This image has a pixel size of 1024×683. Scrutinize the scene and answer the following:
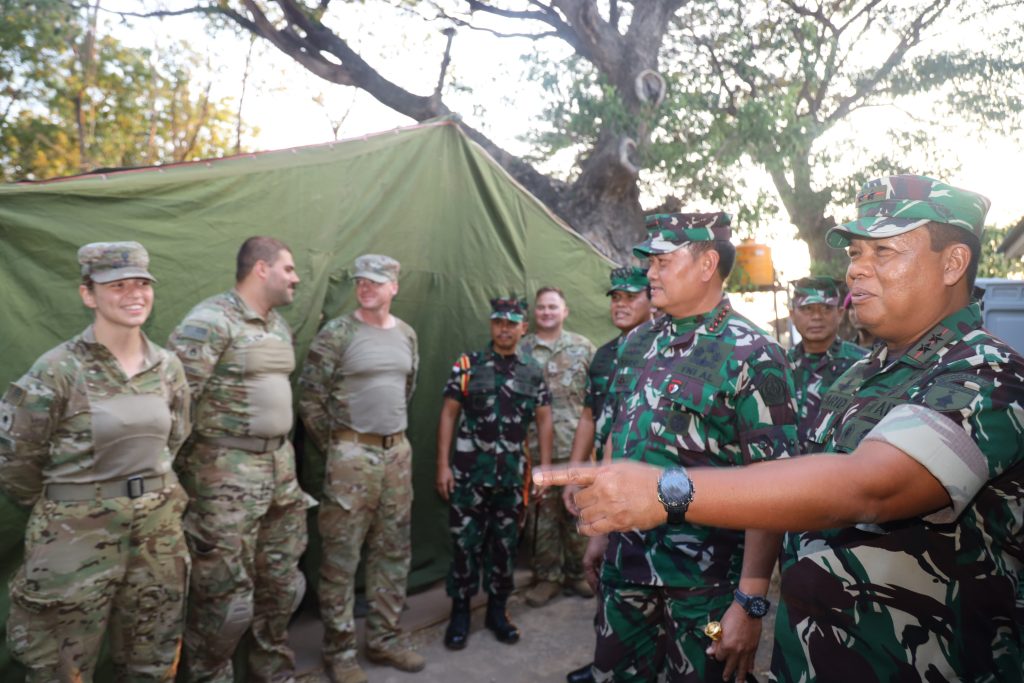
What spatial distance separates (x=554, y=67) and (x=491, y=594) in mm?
7539

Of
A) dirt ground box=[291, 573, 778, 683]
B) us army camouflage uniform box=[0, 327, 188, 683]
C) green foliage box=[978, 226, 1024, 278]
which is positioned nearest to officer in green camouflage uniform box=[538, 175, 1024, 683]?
us army camouflage uniform box=[0, 327, 188, 683]

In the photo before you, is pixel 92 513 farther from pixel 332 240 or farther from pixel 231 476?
pixel 332 240

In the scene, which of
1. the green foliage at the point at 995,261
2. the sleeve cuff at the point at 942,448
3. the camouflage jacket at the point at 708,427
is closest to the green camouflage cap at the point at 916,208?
the sleeve cuff at the point at 942,448

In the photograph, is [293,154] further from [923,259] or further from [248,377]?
[923,259]

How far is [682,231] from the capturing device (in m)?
2.34

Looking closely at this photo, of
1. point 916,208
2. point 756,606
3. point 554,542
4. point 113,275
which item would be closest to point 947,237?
point 916,208

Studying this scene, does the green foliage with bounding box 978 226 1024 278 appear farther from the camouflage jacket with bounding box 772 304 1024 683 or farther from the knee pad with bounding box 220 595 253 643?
the knee pad with bounding box 220 595 253 643

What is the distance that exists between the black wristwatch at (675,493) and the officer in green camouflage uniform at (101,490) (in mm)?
2214

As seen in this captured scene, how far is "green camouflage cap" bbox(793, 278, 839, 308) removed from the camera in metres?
4.30

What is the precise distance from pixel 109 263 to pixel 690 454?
7.16 ft

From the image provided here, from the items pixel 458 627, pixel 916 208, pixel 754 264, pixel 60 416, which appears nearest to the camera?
pixel 916 208

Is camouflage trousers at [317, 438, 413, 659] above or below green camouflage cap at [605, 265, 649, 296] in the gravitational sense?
below

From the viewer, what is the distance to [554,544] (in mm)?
4773

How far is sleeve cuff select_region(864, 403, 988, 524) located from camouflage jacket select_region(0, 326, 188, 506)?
2479 mm
